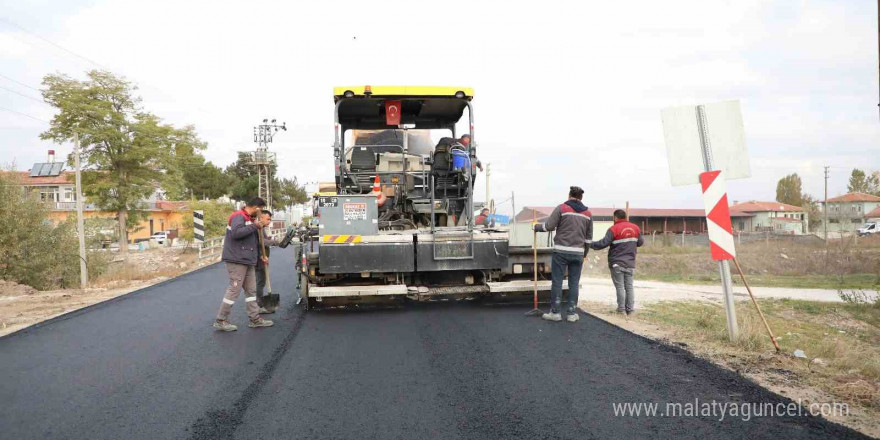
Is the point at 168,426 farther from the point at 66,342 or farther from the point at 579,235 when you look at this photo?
the point at 579,235

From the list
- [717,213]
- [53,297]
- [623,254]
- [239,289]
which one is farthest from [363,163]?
[53,297]

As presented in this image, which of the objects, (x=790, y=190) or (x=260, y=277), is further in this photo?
(x=790, y=190)

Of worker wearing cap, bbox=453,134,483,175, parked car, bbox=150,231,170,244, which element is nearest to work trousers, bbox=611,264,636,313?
worker wearing cap, bbox=453,134,483,175

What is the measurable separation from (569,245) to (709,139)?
2.32m

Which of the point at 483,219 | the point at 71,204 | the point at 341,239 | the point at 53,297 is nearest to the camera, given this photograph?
the point at 341,239

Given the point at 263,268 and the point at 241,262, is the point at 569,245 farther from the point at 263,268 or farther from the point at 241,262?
the point at 263,268

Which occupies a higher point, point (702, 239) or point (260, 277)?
point (260, 277)

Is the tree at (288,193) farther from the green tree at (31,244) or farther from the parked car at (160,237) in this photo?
the green tree at (31,244)

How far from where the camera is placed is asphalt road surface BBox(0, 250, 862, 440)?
3.73 m

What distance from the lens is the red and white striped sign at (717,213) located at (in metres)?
5.87

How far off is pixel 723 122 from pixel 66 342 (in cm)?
804

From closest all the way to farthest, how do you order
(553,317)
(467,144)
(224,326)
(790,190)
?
(224,326)
(553,317)
(467,144)
(790,190)

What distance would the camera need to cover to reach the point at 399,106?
936 cm

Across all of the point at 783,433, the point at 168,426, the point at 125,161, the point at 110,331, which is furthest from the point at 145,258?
the point at 783,433
